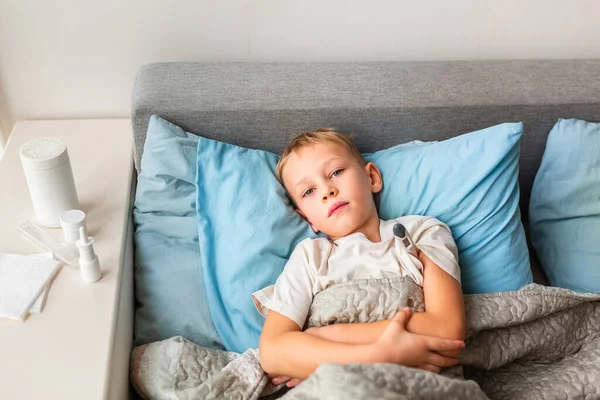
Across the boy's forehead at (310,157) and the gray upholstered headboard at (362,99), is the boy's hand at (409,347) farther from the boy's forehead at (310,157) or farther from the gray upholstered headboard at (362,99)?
the gray upholstered headboard at (362,99)

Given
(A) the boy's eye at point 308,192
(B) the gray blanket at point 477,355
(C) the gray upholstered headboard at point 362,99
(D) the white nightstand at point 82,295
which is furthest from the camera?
(C) the gray upholstered headboard at point 362,99

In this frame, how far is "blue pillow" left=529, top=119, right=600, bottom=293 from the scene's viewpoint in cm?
142

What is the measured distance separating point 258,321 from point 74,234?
1.37 ft

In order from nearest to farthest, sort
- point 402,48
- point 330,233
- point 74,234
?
point 74,234, point 330,233, point 402,48

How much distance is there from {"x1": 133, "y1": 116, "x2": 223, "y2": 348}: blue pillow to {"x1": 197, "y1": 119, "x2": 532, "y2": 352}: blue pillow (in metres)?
0.04

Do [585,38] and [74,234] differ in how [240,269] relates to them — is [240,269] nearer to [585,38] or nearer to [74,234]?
[74,234]

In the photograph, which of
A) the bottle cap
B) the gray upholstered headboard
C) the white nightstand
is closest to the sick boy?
the gray upholstered headboard

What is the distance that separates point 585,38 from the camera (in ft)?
5.52

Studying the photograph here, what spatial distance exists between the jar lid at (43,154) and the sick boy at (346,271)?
1.57 feet

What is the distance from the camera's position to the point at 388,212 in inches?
54.1

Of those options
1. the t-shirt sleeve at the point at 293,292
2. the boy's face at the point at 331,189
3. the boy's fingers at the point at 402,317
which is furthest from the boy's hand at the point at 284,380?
the boy's face at the point at 331,189

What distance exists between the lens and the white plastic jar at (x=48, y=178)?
115cm

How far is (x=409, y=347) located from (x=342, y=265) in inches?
9.4

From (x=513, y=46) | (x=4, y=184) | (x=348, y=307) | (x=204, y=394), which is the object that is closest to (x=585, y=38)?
(x=513, y=46)
